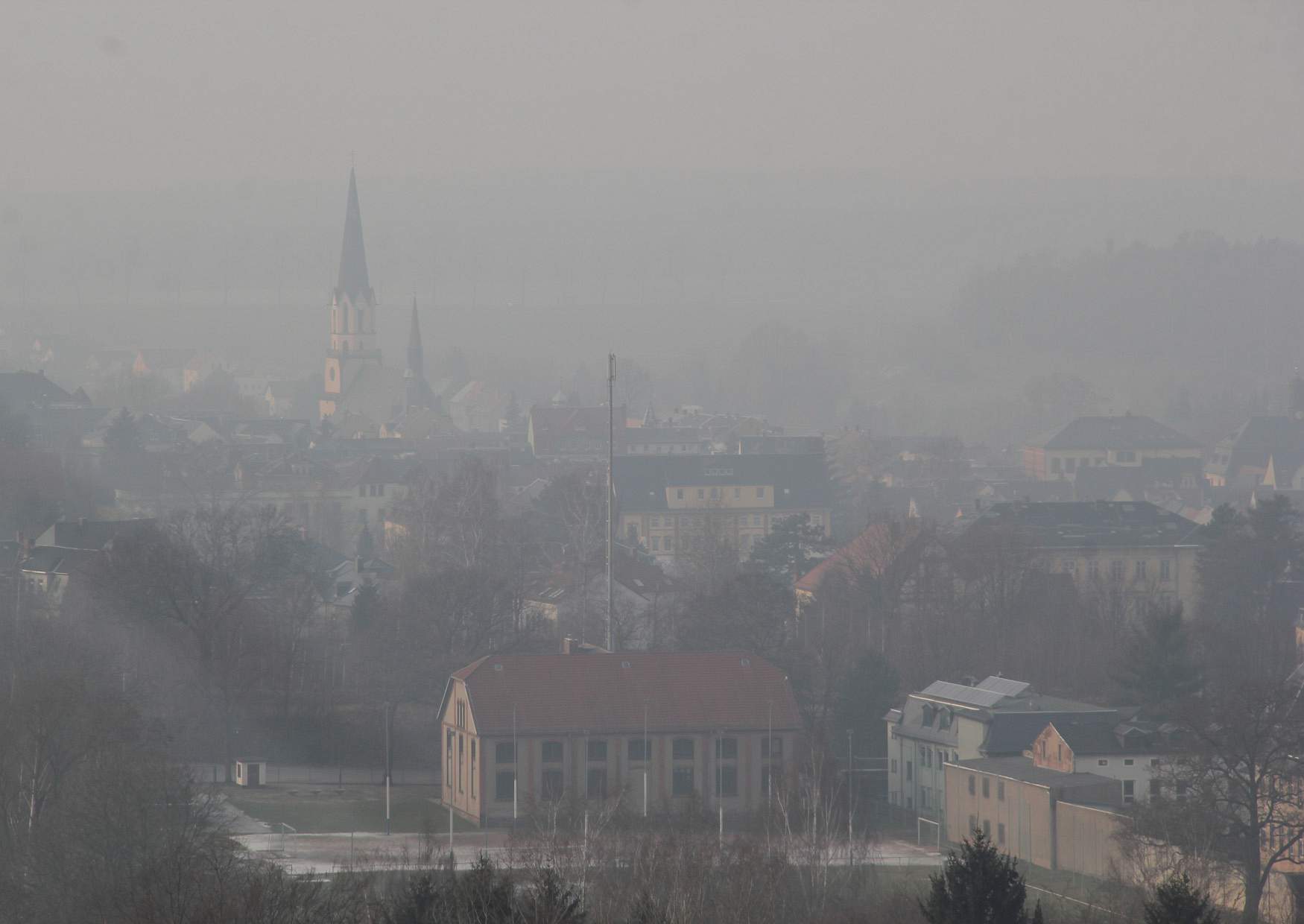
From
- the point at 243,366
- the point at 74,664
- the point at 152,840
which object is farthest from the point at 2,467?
the point at 243,366

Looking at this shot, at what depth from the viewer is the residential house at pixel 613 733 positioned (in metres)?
28.2

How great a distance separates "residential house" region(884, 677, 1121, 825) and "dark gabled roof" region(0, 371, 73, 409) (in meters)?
54.1

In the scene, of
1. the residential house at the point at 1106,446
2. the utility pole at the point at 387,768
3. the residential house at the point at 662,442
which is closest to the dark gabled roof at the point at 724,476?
the residential house at the point at 662,442

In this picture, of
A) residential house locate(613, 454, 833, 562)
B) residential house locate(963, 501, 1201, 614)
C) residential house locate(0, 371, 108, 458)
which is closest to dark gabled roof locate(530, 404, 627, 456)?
residential house locate(0, 371, 108, 458)

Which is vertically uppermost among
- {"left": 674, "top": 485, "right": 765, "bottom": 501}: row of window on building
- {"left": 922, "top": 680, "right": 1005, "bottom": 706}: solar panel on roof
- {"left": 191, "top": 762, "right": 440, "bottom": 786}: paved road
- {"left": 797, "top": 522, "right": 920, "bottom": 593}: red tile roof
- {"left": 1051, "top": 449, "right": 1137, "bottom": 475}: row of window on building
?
{"left": 1051, "top": 449, "right": 1137, "bottom": 475}: row of window on building

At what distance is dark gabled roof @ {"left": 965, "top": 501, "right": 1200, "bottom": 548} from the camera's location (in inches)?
1962

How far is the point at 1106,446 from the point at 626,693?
6257 centimetres

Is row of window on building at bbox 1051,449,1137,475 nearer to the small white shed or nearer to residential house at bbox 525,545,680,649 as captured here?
residential house at bbox 525,545,680,649

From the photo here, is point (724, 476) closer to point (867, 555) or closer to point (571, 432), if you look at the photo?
point (867, 555)

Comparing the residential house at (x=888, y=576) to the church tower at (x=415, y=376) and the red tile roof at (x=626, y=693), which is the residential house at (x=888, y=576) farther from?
the church tower at (x=415, y=376)

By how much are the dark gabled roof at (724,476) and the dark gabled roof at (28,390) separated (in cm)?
2415

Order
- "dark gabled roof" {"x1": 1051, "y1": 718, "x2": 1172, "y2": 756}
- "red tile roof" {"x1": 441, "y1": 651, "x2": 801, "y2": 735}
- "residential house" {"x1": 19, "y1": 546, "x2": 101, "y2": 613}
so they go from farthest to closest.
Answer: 1. "residential house" {"x1": 19, "y1": 546, "x2": 101, "y2": 613}
2. "red tile roof" {"x1": 441, "y1": 651, "x2": 801, "y2": 735}
3. "dark gabled roof" {"x1": 1051, "y1": 718, "x2": 1172, "y2": 756}

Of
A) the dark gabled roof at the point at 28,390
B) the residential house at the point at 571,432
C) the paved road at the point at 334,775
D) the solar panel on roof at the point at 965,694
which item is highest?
the dark gabled roof at the point at 28,390

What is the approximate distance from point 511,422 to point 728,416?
34.1 feet
